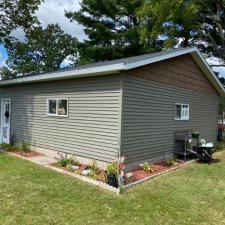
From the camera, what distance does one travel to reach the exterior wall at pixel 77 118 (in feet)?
28.7

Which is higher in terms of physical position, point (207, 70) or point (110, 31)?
point (110, 31)

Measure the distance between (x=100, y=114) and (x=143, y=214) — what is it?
13.2 feet

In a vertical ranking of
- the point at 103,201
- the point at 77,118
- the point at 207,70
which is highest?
the point at 207,70

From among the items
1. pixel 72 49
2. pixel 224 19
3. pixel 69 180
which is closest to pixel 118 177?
pixel 69 180

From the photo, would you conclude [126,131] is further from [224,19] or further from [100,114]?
[224,19]

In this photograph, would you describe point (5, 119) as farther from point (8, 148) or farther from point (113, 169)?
point (113, 169)

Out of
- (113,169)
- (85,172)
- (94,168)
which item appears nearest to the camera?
(113,169)

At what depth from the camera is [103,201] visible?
6289mm

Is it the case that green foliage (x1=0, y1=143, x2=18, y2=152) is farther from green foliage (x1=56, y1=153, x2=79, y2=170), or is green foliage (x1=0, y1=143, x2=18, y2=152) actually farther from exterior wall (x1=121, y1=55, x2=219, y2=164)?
exterior wall (x1=121, y1=55, x2=219, y2=164)

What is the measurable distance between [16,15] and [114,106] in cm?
1248

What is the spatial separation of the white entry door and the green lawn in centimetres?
547

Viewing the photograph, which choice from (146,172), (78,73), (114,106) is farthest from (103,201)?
(78,73)

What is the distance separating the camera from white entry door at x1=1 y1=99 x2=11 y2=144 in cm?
1378

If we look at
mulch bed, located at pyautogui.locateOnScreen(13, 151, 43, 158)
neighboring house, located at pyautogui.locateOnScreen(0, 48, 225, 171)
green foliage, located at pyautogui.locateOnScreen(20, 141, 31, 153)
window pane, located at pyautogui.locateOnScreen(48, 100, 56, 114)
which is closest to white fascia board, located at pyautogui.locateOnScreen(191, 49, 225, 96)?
neighboring house, located at pyautogui.locateOnScreen(0, 48, 225, 171)
